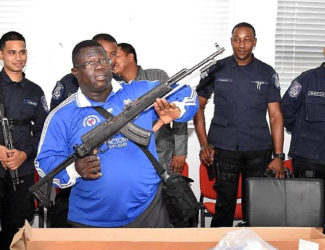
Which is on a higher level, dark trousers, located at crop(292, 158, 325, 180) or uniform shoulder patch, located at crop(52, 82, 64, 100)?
Answer: uniform shoulder patch, located at crop(52, 82, 64, 100)

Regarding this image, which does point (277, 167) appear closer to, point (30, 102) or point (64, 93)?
point (64, 93)

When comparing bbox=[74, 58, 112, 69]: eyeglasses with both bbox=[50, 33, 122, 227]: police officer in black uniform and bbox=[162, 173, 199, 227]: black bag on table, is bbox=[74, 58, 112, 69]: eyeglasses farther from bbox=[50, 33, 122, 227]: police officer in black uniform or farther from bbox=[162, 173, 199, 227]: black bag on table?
bbox=[50, 33, 122, 227]: police officer in black uniform

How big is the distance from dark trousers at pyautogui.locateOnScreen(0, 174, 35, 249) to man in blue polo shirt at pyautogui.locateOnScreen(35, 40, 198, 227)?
4.15 feet

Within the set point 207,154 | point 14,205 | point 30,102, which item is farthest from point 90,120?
point 207,154

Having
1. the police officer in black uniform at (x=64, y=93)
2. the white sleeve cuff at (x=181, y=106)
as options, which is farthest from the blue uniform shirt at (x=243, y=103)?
the white sleeve cuff at (x=181, y=106)

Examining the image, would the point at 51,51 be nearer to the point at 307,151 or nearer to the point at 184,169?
the point at 184,169

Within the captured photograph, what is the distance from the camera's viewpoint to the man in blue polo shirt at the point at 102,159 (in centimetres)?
210

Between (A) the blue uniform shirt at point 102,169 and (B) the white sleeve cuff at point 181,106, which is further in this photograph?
(B) the white sleeve cuff at point 181,106

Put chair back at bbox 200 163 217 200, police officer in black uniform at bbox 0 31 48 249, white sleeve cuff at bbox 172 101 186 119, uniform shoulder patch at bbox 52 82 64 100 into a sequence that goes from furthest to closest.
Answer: chair back at bbox 200 163 217 200 → uniform shoulder patch at bbox 52 82 64 100 → police officer in black uniform at bbox 0 31 48 249 → white sleeve cuff at bbox 172 101 186 119

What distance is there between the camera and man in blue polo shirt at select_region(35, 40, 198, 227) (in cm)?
210

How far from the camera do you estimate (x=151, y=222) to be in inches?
86.0

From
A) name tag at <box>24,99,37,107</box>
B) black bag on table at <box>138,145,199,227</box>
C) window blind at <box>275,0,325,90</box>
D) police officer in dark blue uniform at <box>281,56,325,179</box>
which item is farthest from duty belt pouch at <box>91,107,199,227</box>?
window blind at <box>275,0,325,90</box>

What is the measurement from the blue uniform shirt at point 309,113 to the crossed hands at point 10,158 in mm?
2112

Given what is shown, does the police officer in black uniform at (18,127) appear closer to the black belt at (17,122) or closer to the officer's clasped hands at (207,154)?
the black belt at (17,122)
